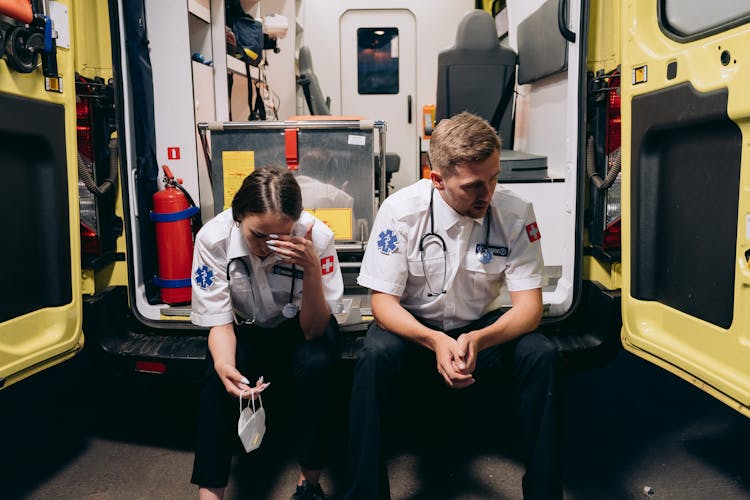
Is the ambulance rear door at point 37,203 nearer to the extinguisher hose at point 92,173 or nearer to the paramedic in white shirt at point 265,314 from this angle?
the extinguisher hose at point 92,173

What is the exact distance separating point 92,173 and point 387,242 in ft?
3.57

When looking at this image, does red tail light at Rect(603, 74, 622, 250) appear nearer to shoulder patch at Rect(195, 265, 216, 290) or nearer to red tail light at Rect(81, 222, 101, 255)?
shoulder patch at Rect(195, 265, 216, 290)

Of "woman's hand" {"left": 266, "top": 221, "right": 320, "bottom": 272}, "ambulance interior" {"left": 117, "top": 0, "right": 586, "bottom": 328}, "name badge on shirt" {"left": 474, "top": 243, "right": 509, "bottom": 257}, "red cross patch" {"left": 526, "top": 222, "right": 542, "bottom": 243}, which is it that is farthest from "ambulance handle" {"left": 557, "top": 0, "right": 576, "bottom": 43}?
"woman's hand" {"left": 266, "top": 221, "right": 320, "bottom": 272}

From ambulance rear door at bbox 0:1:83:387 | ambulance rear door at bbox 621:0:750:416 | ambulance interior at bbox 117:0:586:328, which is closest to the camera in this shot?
ambulance rear door at bbox 621:0:750:416

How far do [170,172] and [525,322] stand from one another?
5.09ft

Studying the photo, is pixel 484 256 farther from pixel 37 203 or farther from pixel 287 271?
pixel 37 203

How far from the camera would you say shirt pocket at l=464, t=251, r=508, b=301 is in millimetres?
1938

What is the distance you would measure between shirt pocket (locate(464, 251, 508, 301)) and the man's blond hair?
12.0 inches

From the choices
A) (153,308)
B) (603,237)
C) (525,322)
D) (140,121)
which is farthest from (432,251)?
(140,121)

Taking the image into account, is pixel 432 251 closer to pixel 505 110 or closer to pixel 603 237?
pixel 603 237

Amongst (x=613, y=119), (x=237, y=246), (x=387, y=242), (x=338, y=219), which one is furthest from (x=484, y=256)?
(x=338, y=219)

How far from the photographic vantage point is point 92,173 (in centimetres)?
215

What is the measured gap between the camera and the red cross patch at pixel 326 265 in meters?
2.01

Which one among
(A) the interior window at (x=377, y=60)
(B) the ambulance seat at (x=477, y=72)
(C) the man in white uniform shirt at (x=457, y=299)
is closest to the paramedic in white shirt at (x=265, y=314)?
(C) the man in white uniform shirt at (x=457, y=299)
